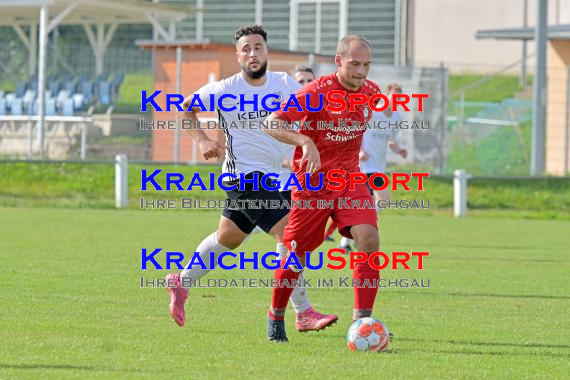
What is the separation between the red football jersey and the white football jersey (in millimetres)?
968

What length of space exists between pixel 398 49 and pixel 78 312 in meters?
36.3

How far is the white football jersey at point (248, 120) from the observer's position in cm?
958

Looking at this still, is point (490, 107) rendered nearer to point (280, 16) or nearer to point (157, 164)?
point (157, 164)

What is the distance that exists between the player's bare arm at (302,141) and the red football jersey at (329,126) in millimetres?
69

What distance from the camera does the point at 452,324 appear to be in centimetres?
984

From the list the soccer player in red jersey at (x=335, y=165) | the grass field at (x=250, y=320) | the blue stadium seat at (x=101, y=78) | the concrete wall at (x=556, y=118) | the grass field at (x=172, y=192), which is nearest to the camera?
the grass field at (x=250, y=320)

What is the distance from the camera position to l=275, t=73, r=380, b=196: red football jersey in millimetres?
8500

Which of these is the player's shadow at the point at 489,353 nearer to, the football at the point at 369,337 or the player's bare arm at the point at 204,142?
the football at the point at 369,337

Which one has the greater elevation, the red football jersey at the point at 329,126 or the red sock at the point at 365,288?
the red football jersey at the point at 329,126

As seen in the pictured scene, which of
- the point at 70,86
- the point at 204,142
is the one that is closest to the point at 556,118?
the point at 70,86

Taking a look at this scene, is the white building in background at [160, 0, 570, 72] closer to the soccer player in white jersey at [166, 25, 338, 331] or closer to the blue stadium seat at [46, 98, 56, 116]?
the blue stadium seat at [46, 98, 56, 116]

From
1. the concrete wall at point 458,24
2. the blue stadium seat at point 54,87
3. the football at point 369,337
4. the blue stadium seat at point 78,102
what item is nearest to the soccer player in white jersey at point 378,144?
the football at point 369,337

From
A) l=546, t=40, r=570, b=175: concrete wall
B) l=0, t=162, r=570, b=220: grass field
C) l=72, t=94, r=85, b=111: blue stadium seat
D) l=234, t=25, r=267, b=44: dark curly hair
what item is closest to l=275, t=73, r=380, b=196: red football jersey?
l=234, t=25, r=267, b=44: dark curly hair

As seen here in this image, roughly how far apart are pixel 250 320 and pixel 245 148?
1.35 m
